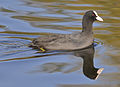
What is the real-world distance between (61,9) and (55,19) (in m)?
1.41

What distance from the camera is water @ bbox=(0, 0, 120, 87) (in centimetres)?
618

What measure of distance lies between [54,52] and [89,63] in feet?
3.28

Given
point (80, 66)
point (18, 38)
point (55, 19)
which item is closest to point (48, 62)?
point (80, 66)

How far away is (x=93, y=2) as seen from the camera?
525 inches

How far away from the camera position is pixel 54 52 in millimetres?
7973

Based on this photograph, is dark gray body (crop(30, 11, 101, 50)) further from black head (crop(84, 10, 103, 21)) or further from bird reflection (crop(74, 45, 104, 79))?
black head (crop(84, 10, 103, 21))

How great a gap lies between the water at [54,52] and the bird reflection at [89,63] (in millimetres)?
83

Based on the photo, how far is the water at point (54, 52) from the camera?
618cm

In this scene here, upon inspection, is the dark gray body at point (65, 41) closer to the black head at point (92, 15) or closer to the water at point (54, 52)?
the water at point (54, 52)

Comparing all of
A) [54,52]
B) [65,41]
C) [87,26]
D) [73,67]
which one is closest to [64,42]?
[65,41]

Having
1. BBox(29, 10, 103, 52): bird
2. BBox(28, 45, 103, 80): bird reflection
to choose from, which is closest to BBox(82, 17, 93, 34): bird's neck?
BBox(29, 10, 103, 52): bird

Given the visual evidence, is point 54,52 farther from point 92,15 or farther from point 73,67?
point 92,15

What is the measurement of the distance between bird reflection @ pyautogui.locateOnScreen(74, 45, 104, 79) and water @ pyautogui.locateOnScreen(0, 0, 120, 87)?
8cm

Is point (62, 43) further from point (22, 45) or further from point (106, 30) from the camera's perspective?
point (106, 30)
